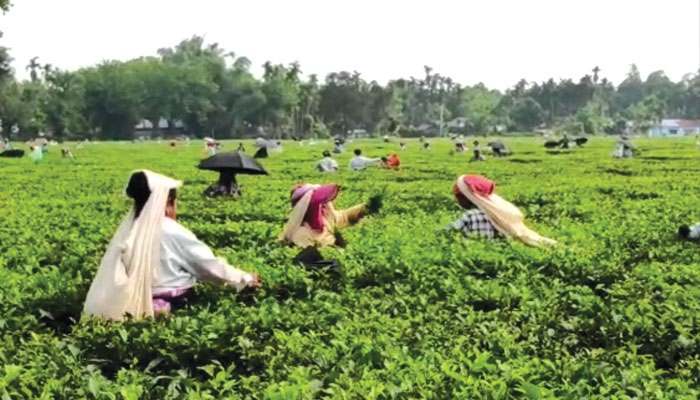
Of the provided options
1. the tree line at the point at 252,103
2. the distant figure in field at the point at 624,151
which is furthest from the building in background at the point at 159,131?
the distant figure in field at the point at 624,151

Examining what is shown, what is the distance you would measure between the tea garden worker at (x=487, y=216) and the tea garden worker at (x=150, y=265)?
12.4ft

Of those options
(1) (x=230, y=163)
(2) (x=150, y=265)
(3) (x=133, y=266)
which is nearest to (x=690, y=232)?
(2) (x=150, y=265)

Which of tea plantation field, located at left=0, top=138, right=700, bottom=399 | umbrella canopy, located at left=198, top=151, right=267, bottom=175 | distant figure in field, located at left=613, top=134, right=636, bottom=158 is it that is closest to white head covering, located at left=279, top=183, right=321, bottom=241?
tea plantation field, located at left=0, top=138, right=700, bottom=399

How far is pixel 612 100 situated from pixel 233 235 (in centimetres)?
13897

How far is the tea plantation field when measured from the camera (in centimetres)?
493

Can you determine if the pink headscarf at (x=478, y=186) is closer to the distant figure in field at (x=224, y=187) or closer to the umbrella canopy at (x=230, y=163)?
the umbrella canopy at (x=230, y=163)

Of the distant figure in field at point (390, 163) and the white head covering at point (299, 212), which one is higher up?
the white head covering at point (299, 212)

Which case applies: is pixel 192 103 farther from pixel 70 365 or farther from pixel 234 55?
pixel 70 365

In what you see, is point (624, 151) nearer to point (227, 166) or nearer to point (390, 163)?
point (390, 163)

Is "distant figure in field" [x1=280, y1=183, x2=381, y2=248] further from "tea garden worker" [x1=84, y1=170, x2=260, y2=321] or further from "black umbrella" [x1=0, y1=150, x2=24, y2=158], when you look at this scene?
"black umbrella" [x1=0, y1=150, x2=24, y2=158]

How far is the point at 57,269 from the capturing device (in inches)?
328

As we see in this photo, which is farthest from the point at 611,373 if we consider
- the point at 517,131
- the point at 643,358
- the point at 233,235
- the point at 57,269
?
the point at 517,131

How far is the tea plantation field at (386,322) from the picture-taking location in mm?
4926

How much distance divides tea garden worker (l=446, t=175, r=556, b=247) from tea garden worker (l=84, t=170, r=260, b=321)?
12.4ft
